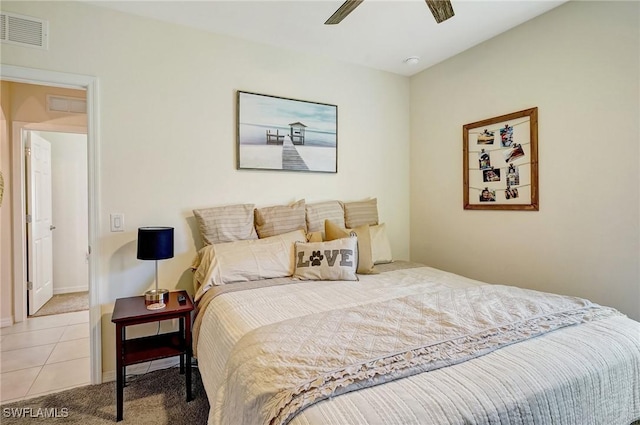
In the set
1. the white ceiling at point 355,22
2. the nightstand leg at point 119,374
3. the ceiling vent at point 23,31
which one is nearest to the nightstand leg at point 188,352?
the nightstand leg at point 119,374

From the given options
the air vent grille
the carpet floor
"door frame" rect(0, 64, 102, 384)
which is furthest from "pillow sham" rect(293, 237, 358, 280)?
the air vent grille

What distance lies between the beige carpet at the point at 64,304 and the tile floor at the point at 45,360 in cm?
28

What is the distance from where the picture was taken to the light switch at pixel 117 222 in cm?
228

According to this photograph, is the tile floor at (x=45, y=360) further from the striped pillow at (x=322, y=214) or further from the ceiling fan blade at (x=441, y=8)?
the ceiling fan blade at (x=441, y=8)

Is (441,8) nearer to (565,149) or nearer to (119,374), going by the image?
(565,149)

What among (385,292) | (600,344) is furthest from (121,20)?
(600,344)

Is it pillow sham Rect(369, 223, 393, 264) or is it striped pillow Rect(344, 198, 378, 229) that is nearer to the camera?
pillow sham Rect(369, 223, 393, 264)

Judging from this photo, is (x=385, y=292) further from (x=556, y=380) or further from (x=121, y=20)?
(x=121, y=20)

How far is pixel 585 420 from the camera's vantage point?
3.62ft

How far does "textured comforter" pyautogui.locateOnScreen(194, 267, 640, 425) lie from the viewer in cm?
92

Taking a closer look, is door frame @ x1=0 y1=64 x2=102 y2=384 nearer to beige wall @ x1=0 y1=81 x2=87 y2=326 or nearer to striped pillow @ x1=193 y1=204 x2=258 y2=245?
striped pillow @ x1=193 y1=204 x2=258 y2=245

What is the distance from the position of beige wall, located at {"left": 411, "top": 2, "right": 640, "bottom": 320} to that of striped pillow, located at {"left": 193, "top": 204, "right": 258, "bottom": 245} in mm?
1939

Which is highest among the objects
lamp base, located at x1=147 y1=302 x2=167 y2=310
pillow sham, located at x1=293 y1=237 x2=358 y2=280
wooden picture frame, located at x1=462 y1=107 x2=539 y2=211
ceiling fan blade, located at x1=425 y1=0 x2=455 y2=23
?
ceiling fan blade, located at x1=425 y1=0 x2=455 y2=23

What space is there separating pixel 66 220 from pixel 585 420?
5591 mm
